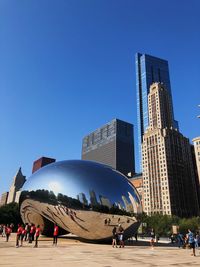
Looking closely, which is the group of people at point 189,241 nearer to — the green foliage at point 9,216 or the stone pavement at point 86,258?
the stone pavement at point 86,258

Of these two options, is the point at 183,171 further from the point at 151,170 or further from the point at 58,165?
the point at 58,165

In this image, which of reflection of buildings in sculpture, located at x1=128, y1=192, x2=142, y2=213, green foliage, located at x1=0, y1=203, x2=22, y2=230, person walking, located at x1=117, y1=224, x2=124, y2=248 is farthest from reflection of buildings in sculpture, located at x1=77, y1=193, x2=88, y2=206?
green foliage, located at x1=0, y1=203, x2=22, y2=230

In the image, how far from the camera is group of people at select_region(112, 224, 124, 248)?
821 inches

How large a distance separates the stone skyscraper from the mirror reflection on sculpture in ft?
407

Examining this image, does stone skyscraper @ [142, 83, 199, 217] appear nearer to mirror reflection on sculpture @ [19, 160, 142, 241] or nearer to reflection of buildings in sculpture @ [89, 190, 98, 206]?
mirror reflection on sculpture @ [19, 160, 142, 241]

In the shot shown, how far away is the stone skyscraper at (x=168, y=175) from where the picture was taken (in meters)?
145

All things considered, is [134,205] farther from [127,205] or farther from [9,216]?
[9,216]

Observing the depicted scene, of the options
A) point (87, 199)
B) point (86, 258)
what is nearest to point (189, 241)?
point (87, 199)

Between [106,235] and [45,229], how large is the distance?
346 inches

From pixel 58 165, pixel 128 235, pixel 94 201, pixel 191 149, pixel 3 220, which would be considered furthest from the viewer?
pixel 191 149

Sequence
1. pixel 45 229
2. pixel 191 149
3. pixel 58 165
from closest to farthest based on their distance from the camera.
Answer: pixel 58 165 < pixel 45 229 < pixel 191 149

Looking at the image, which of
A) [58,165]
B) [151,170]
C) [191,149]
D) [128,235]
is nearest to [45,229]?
[58,165]

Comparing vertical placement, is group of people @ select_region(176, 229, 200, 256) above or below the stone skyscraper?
below

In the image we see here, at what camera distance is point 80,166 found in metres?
24.0
